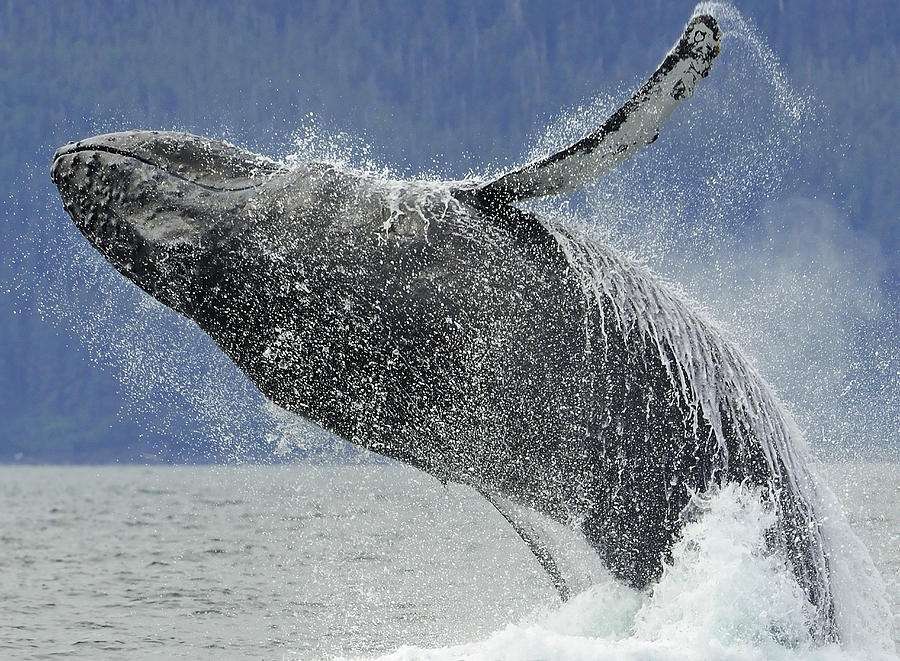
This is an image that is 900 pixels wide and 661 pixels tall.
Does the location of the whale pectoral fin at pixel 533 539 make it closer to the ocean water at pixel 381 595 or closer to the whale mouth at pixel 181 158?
the ocean water at pixel 381 595

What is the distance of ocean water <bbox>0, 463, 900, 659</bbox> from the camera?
21.6 feet

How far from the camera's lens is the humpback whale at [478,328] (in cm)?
654

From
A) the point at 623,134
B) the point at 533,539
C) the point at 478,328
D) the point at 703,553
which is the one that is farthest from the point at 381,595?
the point at 623,134

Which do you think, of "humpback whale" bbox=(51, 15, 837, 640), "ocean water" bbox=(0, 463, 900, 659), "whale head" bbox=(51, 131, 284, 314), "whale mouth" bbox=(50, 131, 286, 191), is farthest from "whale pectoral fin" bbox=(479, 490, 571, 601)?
"whale mouth" bbox=(50, 131, 286, 191)

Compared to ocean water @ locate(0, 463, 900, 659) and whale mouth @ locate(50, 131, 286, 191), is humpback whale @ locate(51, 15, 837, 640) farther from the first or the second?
ocean water @ locate(0, 463, 900, 659)

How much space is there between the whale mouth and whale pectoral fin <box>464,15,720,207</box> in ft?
4.55

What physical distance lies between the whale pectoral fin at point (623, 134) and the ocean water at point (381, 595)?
2.03m

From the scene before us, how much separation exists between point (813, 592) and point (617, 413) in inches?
63.2

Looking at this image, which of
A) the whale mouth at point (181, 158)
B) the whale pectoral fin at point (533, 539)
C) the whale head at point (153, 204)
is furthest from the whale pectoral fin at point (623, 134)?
the whale pectoral fin at point (533, 539)

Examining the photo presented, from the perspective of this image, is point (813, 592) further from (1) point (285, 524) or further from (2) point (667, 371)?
(1) point (285, 524)

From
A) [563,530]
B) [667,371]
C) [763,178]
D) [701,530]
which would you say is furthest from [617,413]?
[763,178]

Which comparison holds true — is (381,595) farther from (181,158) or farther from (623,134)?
(623,134)

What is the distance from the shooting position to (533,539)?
7.70 metres

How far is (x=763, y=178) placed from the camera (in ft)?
465
